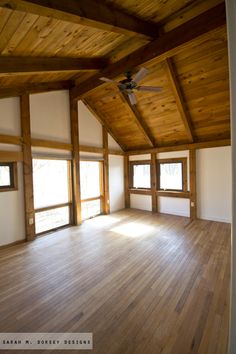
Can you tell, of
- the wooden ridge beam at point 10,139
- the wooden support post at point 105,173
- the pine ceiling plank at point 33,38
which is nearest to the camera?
the pine ceiling plank at point 33,38

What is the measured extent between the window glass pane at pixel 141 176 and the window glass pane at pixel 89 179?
155 centimetres

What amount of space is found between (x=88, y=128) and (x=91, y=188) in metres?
1.88

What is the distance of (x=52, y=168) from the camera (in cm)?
464

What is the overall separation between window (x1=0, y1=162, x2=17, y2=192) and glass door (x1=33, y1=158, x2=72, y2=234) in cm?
50

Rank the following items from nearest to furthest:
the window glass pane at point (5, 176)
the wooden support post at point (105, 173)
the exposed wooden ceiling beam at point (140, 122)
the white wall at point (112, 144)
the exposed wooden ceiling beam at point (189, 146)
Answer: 1. the window glass pane at point (5, 176)
2. the exposed wooden ceiling beam at point (140, 122)
3. the exposed wooden ceiling beam at point (189, 146)
4. the wooden support post at point (105, 173)
5. the white wall at point (112, 144)

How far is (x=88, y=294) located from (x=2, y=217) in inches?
94.7

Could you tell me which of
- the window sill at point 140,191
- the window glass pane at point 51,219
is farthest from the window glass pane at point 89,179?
the window sill at point 140,191

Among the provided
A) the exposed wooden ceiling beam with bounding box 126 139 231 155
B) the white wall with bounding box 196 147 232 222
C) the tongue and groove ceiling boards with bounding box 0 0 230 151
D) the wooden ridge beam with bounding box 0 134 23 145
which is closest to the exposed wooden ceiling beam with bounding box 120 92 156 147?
the tongue and groove ceiling boards with bounding box 0 0 230 151

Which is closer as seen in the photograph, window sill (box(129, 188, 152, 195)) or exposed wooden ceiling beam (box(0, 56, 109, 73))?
exposed wooden ceiling beam (box(0, 56, 109, 73))

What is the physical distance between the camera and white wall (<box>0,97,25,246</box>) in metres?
3.58

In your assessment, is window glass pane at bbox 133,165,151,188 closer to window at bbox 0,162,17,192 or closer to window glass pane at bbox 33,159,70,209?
window glass pane at bbox 33,159,70,209

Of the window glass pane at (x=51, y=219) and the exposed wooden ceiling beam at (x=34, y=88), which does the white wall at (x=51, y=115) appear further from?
the window glass pane at (x=51, y=219)

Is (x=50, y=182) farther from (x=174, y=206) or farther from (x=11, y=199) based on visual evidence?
(x=174, y=206)

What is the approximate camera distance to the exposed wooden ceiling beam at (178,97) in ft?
11.9
